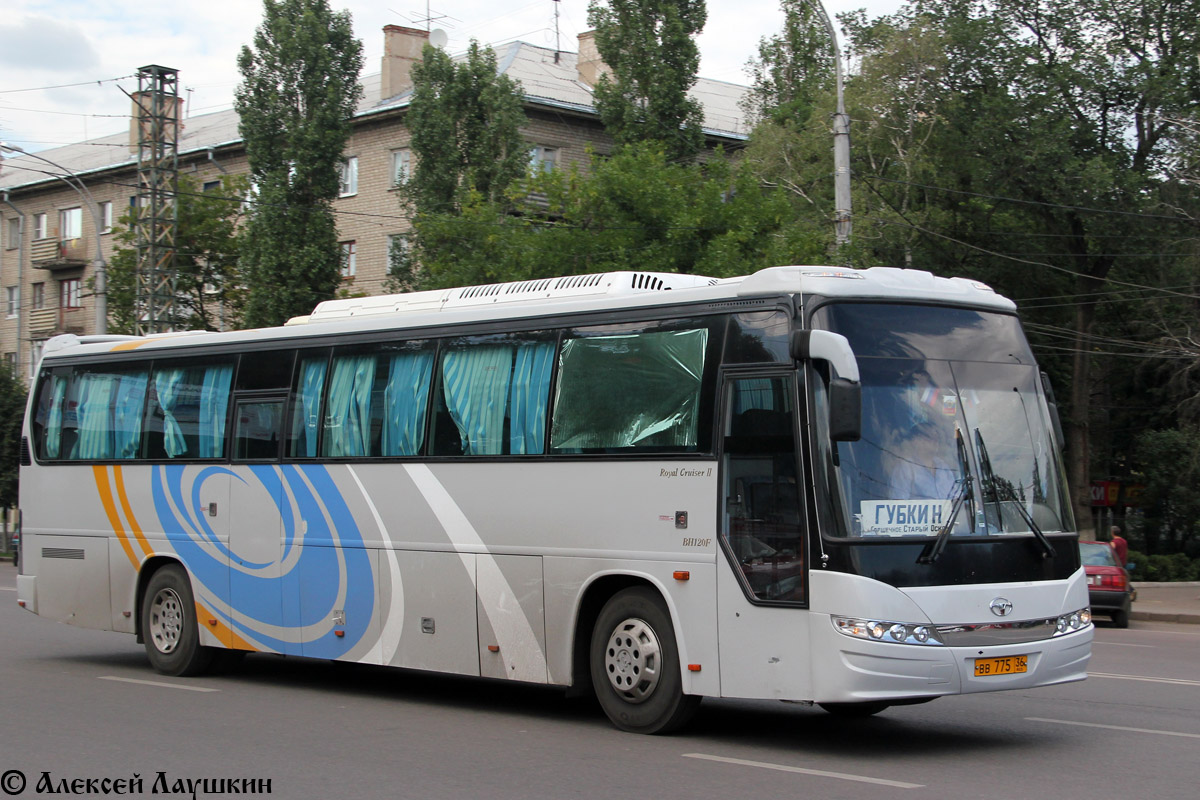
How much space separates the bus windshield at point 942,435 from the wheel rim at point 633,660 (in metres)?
1.89

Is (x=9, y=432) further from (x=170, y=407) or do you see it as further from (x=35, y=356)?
(x=170, y=407)

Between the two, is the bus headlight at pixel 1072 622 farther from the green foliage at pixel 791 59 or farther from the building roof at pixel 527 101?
the green foliage at pixel 791 59

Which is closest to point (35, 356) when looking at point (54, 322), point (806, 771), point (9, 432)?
point (9, 432)

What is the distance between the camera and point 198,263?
50.0 meters

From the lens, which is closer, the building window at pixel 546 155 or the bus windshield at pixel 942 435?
the bus windshield at pixel 942 435

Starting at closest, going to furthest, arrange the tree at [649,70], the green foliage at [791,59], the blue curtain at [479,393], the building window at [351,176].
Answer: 1. the blue curtain at [479,393]
2. the tree at [649,70]
3. the building window at [351,176]
4. the green foliage at [791,59]

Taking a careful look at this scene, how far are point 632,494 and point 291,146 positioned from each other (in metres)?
33.5

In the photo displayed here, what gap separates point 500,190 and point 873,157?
12.0 meters

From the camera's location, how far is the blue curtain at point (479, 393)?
11.1 m

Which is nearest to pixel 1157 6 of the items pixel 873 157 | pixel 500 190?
pixel 873 157

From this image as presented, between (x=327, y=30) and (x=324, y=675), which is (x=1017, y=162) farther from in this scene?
(x=324, y=675)

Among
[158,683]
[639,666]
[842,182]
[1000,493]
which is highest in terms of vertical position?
[842,182]

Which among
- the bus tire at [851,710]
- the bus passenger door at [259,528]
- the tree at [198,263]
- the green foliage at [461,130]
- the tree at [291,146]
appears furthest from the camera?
the tree at [198,263]

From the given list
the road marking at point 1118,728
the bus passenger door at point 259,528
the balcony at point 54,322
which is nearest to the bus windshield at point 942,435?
the road marking at point 1118,728
